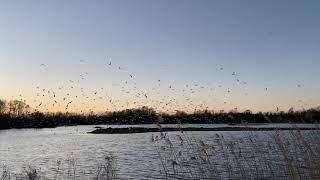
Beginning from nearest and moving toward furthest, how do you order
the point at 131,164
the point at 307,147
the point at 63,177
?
the point at 307,147
the point at 63,177
the point at 131,164

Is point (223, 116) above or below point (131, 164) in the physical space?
above

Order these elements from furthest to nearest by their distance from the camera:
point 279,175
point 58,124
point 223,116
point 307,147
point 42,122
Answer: point 58,124, point 42,122, point 279,175, point 223,116, point 307,147

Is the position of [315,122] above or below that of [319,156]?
above

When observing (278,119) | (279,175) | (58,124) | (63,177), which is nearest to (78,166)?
(63,177)

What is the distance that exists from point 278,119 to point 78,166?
670 inches

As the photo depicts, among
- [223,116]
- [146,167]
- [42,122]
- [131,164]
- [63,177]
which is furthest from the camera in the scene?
[42,122]

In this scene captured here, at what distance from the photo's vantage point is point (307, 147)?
31.8 feet

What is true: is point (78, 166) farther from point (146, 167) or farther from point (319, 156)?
point (319, 156)

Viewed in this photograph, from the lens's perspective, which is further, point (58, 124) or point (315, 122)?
point (58, 124)

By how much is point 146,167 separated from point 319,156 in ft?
50.3

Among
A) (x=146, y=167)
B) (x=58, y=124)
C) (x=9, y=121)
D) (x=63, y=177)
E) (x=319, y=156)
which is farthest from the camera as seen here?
(x=58, y=124)

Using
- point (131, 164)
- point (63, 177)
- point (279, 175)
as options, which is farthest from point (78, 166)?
point (279, 175)

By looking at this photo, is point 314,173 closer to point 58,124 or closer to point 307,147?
point 307,147

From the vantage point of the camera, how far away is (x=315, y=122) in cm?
1012
